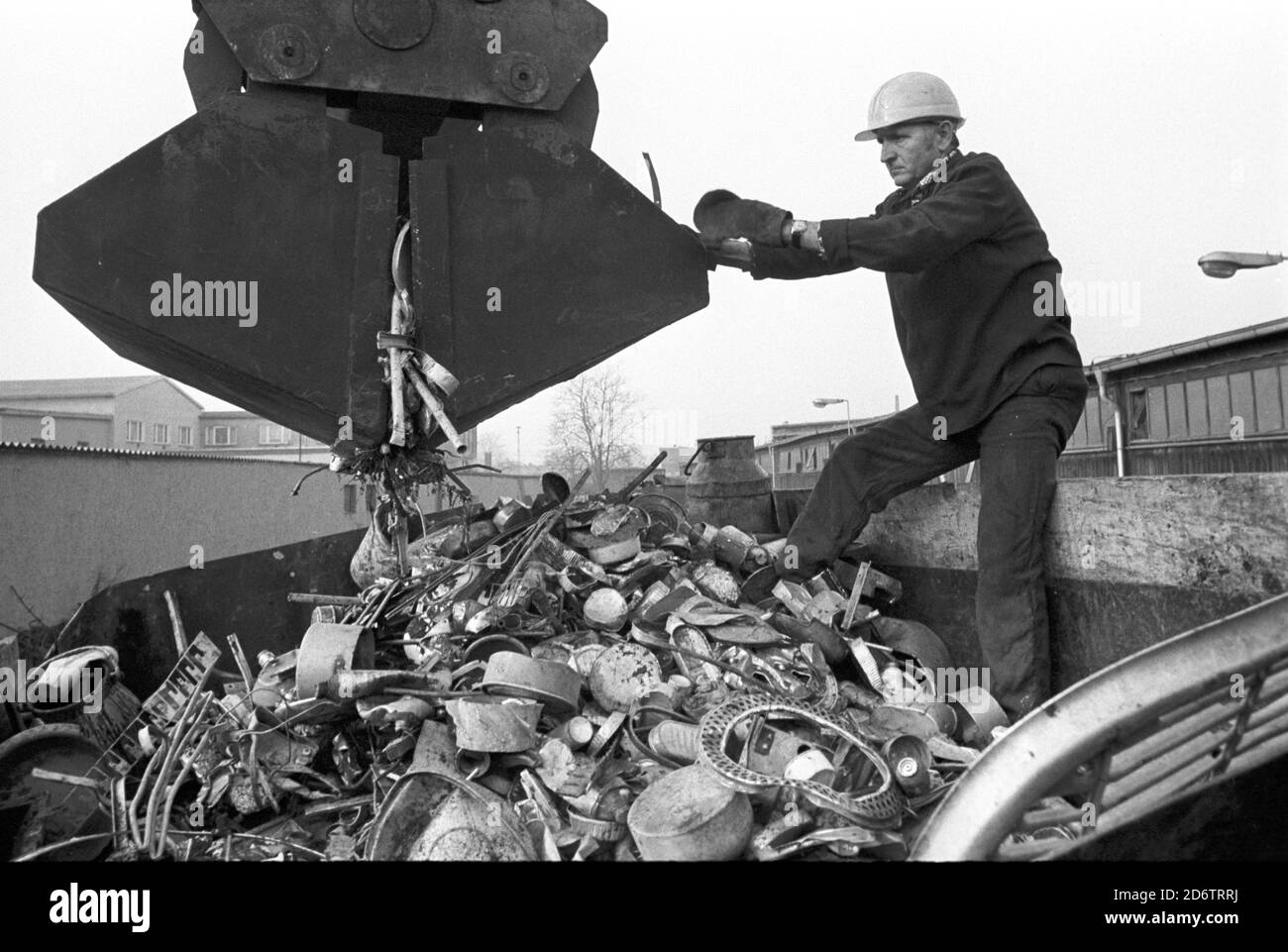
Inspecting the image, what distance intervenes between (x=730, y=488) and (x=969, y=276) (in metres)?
1.47

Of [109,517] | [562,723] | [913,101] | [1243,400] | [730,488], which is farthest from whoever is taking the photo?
[1243,400]

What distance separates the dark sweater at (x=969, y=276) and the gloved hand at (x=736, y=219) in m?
0.14

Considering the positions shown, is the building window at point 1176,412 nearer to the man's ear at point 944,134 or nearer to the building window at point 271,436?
the man's ear at point 944,134

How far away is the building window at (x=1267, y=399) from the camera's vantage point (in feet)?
37.3

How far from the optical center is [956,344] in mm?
2566

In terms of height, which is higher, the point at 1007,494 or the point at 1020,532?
the point at 1007,494

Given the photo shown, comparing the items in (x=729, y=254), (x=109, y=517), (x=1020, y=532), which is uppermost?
(x=729, y=254)

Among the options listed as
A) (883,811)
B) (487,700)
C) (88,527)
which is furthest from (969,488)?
(88,527)

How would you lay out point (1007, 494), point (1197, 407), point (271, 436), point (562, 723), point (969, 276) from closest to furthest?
point (562, 723), point (1007, 494), point (969, 276), point (1197, 407), point (271, 436)

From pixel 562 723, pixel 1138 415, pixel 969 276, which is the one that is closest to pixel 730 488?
pixel 969 276

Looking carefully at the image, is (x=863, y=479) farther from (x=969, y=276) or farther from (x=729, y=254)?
(x=729, y=254)

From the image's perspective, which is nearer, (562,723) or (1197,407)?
(562,723)

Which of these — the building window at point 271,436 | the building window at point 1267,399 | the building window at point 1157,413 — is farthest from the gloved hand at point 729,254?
the building window at point 271,436

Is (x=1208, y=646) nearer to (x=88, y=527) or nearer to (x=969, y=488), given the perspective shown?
(x=969, y=488)
